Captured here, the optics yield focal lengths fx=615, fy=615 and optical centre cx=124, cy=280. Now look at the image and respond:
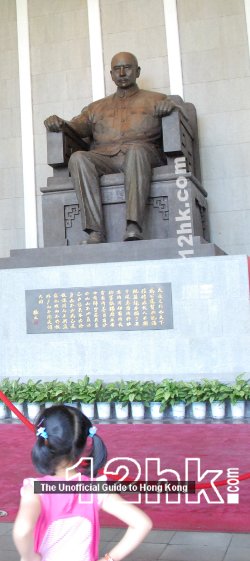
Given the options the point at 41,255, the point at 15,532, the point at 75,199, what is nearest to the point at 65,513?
the point at 15,532

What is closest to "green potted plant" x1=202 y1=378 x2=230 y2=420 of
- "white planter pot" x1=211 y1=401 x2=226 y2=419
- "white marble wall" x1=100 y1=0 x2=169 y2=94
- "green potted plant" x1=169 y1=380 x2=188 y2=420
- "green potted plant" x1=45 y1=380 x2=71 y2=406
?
"white planter pot" x1=211 y1=401 x2=226 y2=419

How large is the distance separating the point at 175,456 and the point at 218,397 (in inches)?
33.3

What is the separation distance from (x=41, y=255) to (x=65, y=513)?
3016 millimetres

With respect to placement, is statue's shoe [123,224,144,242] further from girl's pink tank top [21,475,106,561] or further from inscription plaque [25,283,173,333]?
girl's pink tank top [21,475,106,561]

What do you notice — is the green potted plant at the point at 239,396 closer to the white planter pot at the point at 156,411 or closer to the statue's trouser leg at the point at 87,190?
the white planter pot at the point at 156,411

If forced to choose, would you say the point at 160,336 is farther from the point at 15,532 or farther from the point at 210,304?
the point at 15,532

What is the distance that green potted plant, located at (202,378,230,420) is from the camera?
3.31 metres

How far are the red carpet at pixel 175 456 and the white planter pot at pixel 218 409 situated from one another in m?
0.17

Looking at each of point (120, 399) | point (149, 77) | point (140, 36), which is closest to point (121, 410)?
point (120, 399)

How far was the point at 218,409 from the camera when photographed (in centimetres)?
333

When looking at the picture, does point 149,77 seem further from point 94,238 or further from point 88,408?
point 88,408

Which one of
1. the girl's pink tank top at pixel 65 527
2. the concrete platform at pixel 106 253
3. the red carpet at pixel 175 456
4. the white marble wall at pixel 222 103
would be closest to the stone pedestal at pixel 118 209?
the concrete platform at pixel 106 253

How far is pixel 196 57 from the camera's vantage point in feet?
16.6

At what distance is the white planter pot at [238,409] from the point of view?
3.31m
